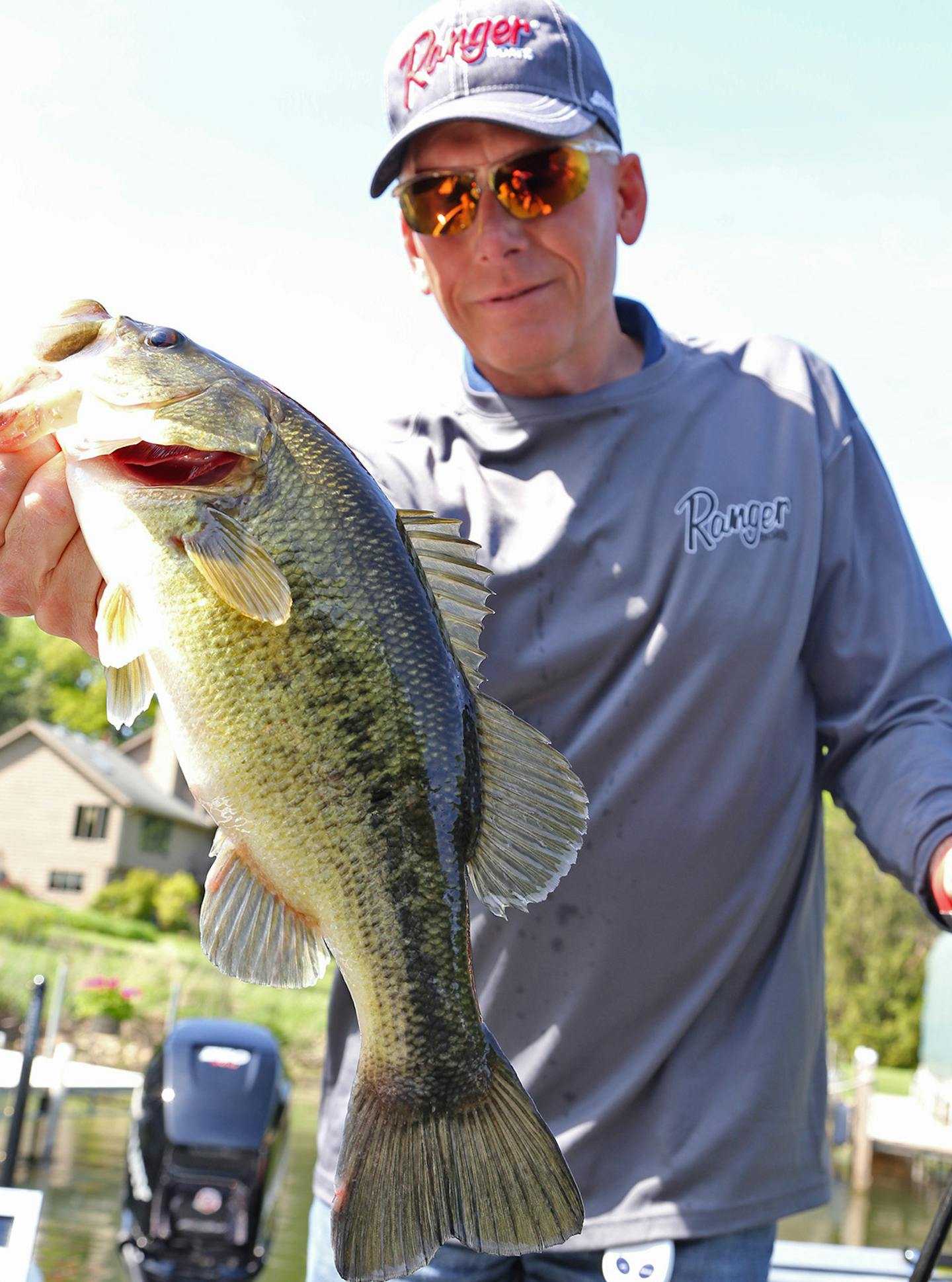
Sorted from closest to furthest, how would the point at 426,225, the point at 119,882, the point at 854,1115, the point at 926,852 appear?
the point at 926,852, the point at 426,225, the point at 854,1115, the point at 119,882

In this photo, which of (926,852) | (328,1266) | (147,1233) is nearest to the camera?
(926,852)

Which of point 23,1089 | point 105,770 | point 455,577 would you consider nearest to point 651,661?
point 455,577

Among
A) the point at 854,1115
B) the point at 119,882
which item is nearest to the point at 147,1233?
the point at 854,1115

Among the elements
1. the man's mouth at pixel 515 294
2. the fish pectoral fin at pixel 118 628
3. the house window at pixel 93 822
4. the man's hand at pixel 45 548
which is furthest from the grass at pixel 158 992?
the fish pectoral fin at pixel 118 628

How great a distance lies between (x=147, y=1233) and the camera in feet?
20.2

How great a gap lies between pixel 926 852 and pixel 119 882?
131ft

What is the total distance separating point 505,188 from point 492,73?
0.24 metres

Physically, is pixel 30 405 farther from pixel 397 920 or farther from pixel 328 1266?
pixel 328 1266

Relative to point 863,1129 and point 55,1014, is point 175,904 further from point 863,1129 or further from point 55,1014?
point 863,1129

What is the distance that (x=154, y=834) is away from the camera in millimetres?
42531

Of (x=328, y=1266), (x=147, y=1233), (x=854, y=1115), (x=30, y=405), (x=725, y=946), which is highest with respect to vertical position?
(x=30, y=405)

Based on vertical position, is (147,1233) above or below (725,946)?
below

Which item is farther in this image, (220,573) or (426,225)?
(426,225)

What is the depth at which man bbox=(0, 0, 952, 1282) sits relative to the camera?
2422 millimetres
